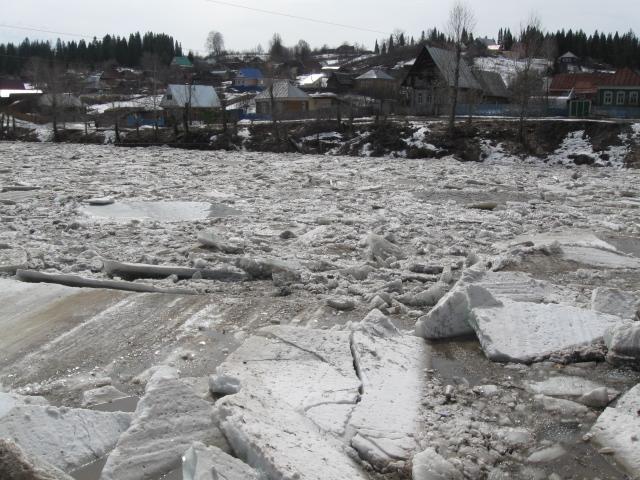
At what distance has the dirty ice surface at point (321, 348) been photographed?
9.18 ft

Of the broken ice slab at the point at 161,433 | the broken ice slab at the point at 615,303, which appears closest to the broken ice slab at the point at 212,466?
the broken ice slab at the point at 161,433

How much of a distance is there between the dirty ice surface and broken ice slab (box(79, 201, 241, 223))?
0.31 ft

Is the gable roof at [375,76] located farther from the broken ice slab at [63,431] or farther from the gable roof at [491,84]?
the broken ice slab at [63,431]

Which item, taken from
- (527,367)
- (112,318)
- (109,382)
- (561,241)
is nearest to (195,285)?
(112,318)

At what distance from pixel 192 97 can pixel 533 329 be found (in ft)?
157

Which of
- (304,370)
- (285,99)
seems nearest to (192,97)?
(285,99)

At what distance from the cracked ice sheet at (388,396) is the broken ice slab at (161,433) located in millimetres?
718

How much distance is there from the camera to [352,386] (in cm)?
346

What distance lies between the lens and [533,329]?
4.14 meters

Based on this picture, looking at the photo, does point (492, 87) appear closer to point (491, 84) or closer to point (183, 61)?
point (491, 84)

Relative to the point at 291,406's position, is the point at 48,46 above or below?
above

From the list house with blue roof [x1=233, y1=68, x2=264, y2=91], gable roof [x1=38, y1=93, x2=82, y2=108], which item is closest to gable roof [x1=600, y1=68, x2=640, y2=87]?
gable roof [x1=38, y1=93, x2=82, y2=108]

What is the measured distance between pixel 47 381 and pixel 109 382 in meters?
0.39

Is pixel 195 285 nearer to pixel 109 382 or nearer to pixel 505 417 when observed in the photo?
pixel 109 382
